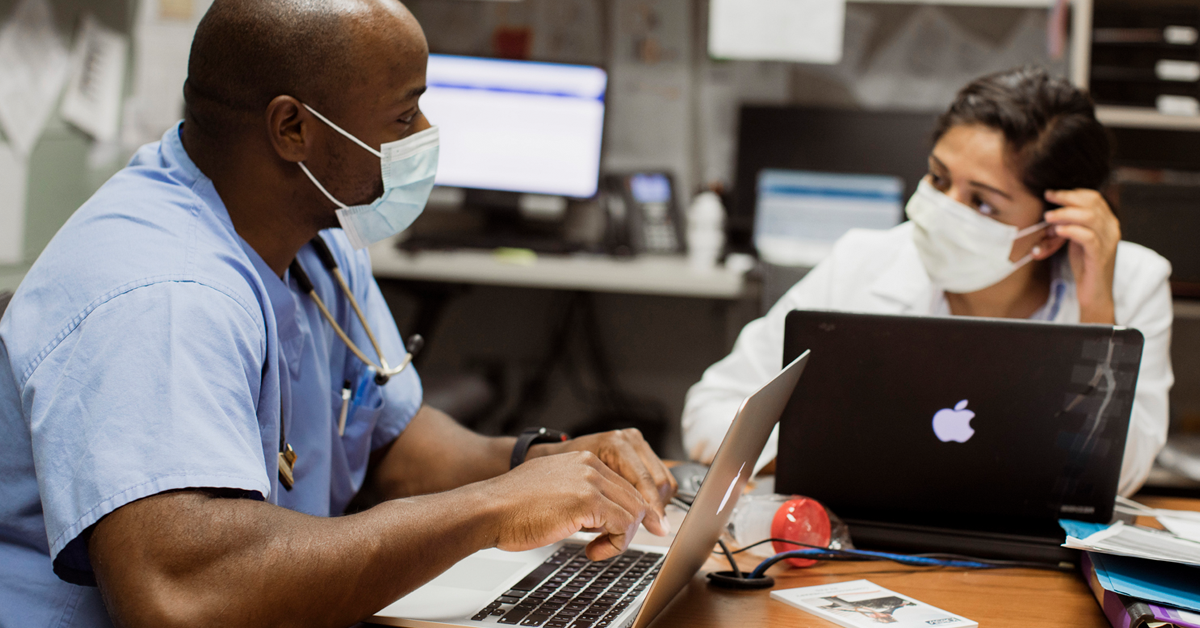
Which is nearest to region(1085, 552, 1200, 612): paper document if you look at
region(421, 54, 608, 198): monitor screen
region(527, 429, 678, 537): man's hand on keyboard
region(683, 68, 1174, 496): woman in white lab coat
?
Answer: region(527, 429, 678, 537): man's hand on keyboard

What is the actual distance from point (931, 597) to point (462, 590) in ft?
1.33

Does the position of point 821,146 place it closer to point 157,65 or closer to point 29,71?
point 157,65

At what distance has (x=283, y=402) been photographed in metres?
0.91

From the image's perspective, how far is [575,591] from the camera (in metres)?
0.82

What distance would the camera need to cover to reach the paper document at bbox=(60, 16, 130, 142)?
178 cm

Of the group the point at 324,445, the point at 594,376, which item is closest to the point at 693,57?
the point at 594,376

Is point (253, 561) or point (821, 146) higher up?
point (821, 146)

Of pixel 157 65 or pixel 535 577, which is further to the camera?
pixel 157 65

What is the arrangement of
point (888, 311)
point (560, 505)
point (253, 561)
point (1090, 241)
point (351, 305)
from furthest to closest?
point (888, 311) → point (1090, 241) → point (351, 305) → point (560, 505) → point (253, 561)

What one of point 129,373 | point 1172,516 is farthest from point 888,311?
point 129,373

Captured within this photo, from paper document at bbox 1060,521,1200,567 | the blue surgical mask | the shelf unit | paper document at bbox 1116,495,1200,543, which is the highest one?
the shelf unit

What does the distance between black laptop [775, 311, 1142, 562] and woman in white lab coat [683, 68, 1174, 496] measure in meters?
0.37

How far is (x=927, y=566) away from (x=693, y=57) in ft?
6.71

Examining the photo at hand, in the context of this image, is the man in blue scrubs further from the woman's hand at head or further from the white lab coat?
the woman's hand at head
